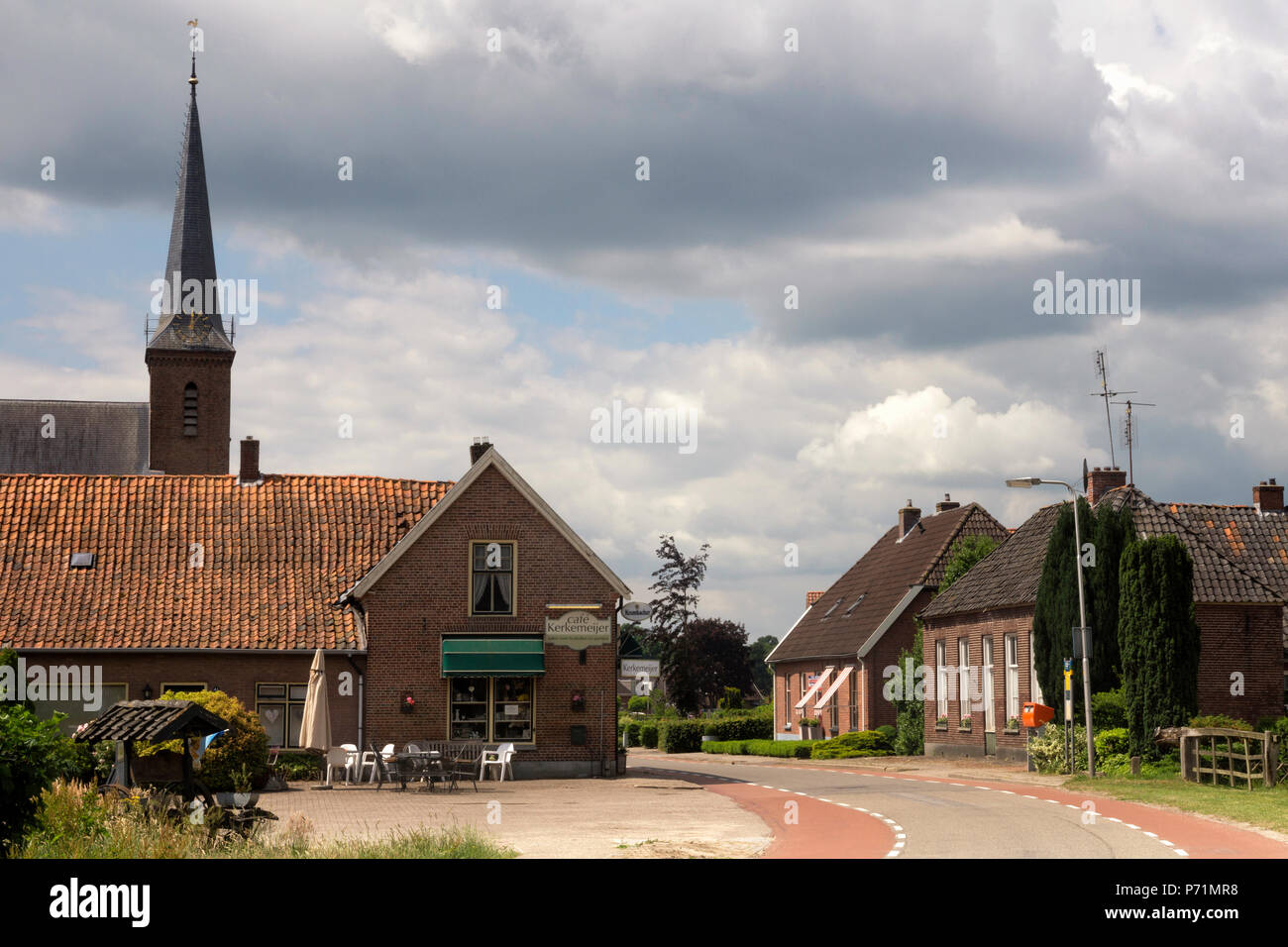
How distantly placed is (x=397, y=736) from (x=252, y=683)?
352 centimetres

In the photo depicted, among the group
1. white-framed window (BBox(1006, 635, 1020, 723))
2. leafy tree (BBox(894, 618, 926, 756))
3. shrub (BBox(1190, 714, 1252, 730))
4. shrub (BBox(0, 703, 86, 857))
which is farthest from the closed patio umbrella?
leafy tree (BBox(894, 618, 926, 756))

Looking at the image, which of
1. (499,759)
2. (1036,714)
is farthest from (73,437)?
(1036,714)

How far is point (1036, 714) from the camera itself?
111ft

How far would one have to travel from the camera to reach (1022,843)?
58.1 ft

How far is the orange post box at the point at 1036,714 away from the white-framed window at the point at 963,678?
7368mm

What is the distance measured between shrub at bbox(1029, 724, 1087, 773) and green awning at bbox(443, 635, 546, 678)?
39.9 ft

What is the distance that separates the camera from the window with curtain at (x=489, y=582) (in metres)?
32.7

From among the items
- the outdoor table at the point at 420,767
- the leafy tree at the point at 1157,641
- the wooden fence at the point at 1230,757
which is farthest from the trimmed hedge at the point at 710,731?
the wooden fence at the point at 1230,757

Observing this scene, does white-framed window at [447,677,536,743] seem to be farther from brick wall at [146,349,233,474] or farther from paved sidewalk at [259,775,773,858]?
brick wall at [146,349,233,474]

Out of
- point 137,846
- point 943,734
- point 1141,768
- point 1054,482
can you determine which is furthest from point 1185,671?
point 137,846

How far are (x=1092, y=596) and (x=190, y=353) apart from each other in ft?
150

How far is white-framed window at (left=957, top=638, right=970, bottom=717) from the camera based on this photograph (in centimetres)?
4209

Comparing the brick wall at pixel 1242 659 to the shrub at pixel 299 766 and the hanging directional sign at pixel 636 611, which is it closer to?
the hanging directional sign at pixel 636 611
